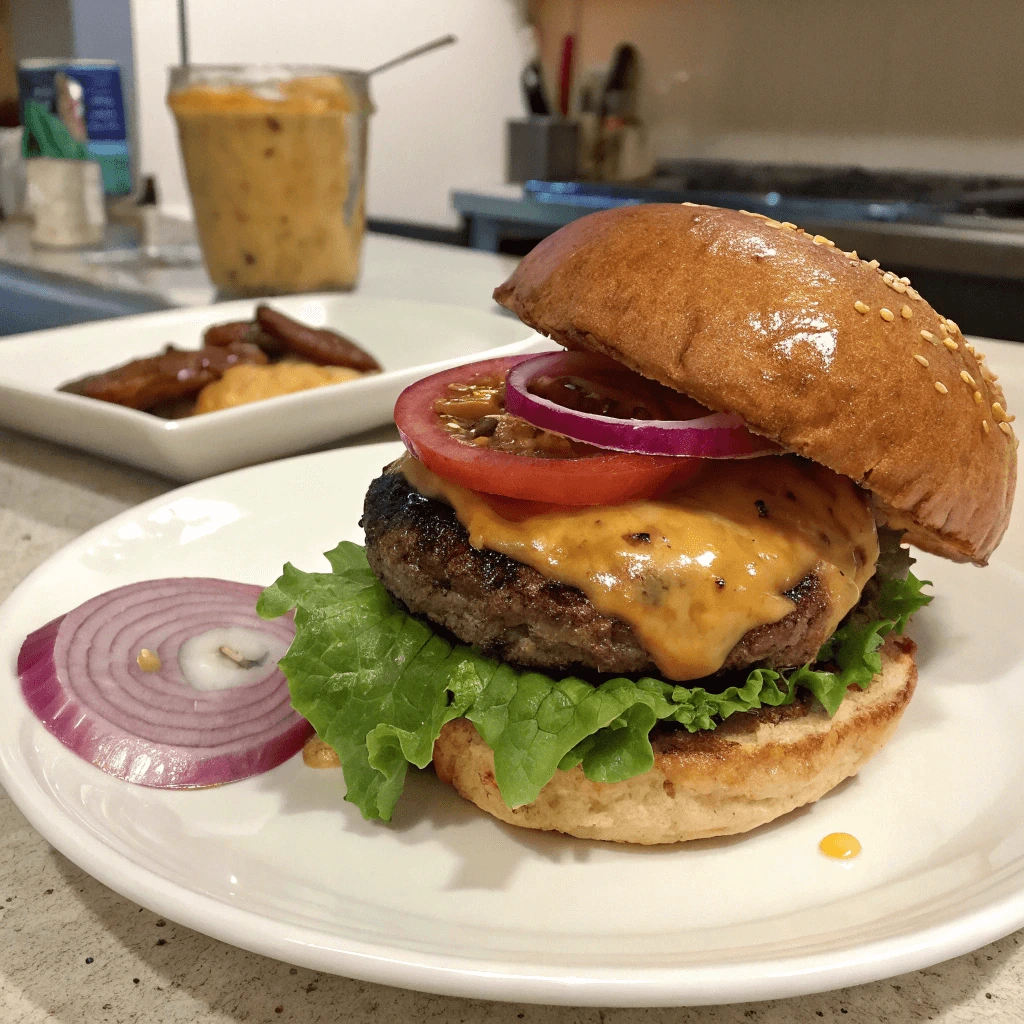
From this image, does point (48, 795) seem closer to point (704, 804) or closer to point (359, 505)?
point (704, 804)

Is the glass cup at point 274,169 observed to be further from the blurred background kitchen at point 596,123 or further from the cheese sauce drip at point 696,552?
the cheese sauce drip at point 696,552

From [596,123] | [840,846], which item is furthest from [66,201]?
[840,846]

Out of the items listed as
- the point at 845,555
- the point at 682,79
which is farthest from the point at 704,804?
the point at 682,79

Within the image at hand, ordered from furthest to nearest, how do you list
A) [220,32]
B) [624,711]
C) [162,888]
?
[220,32] < [624,711] < [162,888]

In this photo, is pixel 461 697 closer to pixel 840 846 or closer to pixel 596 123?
pixel 840 846

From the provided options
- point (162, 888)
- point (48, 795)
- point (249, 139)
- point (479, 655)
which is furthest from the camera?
point (249, 139)

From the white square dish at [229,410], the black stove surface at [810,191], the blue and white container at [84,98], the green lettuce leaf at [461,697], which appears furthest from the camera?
the black stove surface at [810,191]

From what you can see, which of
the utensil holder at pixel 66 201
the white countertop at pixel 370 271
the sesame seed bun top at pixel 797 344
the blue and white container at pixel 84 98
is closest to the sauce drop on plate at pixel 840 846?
the sesame seed bun top at pixel 797 344

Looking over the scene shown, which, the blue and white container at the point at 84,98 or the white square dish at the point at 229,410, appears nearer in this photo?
the white square dish at the point at 229,410
